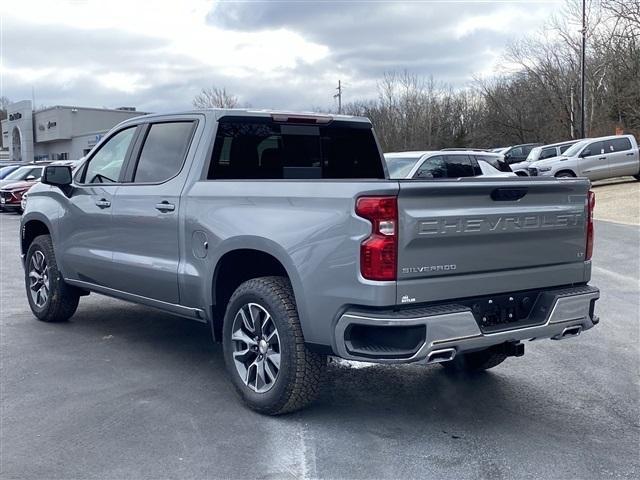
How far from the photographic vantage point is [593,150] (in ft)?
84.1

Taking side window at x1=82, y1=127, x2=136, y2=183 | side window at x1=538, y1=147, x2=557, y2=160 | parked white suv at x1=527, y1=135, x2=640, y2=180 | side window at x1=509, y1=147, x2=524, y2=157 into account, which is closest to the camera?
side window at x1=82, y1=127, x2=136, y2=183

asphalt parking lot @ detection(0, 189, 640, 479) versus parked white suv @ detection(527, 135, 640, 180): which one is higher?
parked white suv @ detection(527, 135, 640, 180)

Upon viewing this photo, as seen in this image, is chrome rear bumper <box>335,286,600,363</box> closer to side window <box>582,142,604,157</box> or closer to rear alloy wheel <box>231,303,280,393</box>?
rear alloy wheel <box>231,303,280,393</box>

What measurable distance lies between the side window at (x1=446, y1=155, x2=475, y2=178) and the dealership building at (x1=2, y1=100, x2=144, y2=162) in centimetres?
4872

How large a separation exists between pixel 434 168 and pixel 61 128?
57.4 m

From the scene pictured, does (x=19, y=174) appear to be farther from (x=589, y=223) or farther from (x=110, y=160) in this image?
(x=589, y=223)

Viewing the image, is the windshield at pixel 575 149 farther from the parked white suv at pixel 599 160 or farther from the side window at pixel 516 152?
the side window at pixel 516 152

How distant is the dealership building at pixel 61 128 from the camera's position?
64500 millimetres

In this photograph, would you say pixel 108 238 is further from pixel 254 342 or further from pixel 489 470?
pixel 489 470

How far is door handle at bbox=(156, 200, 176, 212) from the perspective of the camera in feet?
17.9

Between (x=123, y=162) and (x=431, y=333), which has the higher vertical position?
(x=123, y=162)

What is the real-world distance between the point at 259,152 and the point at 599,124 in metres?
43.8

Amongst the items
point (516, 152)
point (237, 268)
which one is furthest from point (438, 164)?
point (516, 152)

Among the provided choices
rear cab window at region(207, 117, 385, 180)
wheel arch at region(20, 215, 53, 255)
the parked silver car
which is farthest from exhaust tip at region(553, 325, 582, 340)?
the parked silver car
